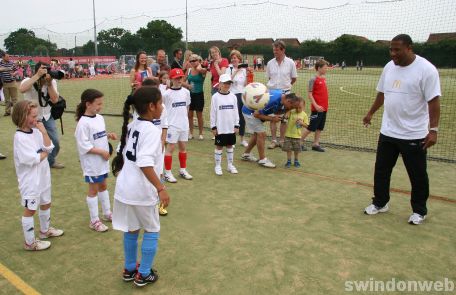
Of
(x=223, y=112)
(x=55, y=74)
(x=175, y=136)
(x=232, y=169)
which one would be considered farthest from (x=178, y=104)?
(x=55, y=74)

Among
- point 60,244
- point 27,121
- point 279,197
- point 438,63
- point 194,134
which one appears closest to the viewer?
point 27,121

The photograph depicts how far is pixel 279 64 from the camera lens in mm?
7898

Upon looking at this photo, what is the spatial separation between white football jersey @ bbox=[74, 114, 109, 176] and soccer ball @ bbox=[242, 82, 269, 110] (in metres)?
2.79

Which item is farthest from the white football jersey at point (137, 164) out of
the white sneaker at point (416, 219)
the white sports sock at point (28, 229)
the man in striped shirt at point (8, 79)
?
the man in striped shirt at point (8, 79)

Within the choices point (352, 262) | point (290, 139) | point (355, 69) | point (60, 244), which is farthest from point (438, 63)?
point (60, 244)

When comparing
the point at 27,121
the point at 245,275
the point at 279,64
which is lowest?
the point at 245,275

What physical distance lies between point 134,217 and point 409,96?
3.28 metres

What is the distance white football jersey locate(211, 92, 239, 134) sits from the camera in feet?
20.5

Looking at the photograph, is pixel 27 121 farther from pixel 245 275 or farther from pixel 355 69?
pixel 355 69

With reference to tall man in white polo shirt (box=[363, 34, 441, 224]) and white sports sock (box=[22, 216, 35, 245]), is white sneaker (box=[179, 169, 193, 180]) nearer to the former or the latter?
white sports sock (box=[22, 216, 35, 245])

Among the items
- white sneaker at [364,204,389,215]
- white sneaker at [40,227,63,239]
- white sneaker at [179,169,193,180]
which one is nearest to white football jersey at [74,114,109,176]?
white sneaker at [40,227,63,239]

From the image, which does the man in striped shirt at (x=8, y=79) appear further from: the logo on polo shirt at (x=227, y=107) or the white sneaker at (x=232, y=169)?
the white sneaker at (x=232, y=169)

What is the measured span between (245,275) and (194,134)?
6.56m

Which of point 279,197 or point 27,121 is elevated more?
point 27,121
